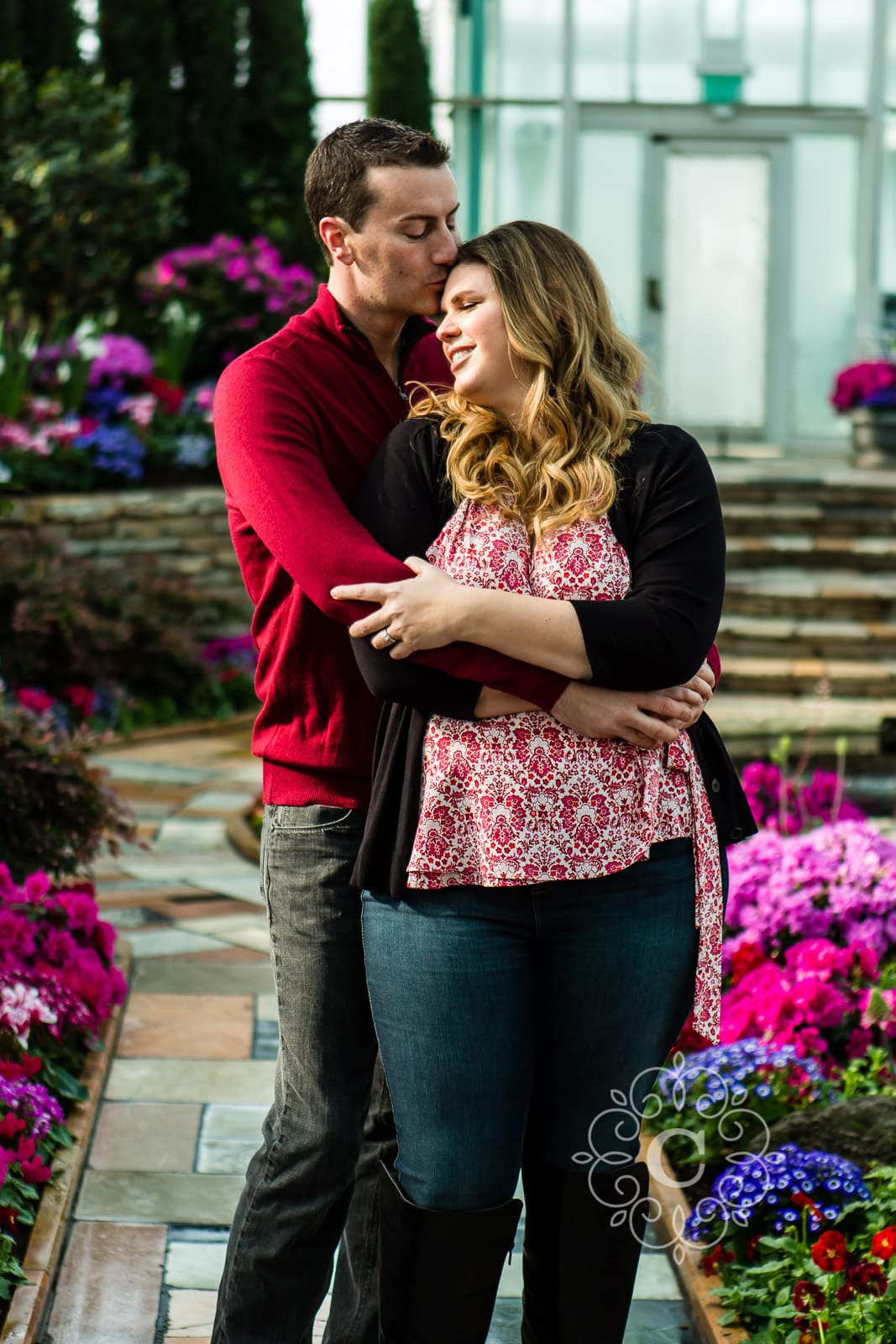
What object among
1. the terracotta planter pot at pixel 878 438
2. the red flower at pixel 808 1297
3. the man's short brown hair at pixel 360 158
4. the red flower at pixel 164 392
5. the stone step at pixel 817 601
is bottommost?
the stone step at pixel 817 601

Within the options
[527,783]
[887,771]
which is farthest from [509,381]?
[887,771]

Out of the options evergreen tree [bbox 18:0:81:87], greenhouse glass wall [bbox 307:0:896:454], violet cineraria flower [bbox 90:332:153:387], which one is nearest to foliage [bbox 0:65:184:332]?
violet cineraria flower [bbox 90:332:153:387]

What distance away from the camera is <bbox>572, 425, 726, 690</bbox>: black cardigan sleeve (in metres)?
1.69

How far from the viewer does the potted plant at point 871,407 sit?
9430mm

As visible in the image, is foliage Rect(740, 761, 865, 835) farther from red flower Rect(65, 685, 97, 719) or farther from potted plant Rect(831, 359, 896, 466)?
potted plant Rect(831, 359, 896, 466)

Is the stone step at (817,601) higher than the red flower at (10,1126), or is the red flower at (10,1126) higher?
the red flower at (10,1126)

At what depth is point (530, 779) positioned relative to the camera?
1704 millimetres

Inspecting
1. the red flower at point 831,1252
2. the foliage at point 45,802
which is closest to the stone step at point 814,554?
the foliage at point 45,802

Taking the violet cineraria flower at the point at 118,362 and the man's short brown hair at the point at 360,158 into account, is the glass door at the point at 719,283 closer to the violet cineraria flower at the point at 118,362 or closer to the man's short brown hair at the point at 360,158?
the violet cineraria flower at the point at 118,362

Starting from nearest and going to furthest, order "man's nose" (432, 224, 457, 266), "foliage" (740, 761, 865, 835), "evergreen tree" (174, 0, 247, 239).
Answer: "man's nose" (432, 224, 457, 266) → "foliage" (740, 761, 865, 835) → "evergreen tree" (174, 0, 247, 239)

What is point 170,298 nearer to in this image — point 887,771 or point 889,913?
point 887,771

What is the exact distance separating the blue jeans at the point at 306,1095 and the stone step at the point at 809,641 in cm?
519

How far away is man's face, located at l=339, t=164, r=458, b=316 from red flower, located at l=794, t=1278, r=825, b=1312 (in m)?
1.50

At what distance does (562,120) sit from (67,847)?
29.5ft
